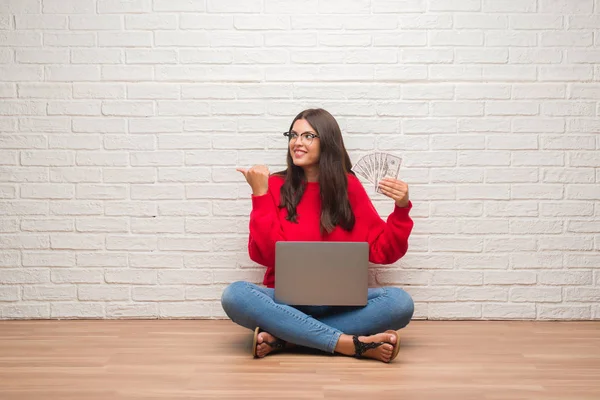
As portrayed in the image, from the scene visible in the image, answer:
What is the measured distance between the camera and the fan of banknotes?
271cm

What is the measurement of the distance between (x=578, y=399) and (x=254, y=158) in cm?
190

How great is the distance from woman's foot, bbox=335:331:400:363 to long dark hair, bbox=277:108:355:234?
55 cm

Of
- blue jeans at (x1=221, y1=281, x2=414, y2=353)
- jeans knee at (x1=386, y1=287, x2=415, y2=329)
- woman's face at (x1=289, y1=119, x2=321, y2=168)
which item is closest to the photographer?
blue jeans at (x1=221, y1=281, x2=414, y2=353)

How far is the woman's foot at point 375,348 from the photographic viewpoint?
8.07 ft

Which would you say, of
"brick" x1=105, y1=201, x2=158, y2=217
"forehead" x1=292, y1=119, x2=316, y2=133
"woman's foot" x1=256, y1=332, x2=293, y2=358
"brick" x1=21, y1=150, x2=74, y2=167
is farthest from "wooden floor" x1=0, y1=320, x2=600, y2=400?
"forehead" x1=292, y1=119, x2=316, y2=133

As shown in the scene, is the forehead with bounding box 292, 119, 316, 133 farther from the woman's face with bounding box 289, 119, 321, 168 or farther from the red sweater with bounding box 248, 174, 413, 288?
the red sweater with bounding box 248, 174, 413, 288

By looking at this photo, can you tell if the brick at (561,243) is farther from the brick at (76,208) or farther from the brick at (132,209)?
the brick at (76,208)

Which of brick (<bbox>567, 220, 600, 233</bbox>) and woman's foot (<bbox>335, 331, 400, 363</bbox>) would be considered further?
brick (<bbox>567, 220, 600, 233</bbox>)

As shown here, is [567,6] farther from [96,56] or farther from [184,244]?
[96,56]

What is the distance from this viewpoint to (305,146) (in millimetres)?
2906

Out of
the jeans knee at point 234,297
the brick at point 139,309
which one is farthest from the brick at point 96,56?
the jeans knee at point 234,297

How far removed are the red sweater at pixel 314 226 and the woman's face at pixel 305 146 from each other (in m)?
0.15

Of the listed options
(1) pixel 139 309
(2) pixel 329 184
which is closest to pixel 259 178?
(2) pixel 329 184

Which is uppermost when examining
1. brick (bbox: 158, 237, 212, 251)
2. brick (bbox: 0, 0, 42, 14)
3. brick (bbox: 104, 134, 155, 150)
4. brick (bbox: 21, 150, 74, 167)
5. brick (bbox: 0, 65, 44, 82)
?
brick (bbox: 0, 0, 42, 14)
